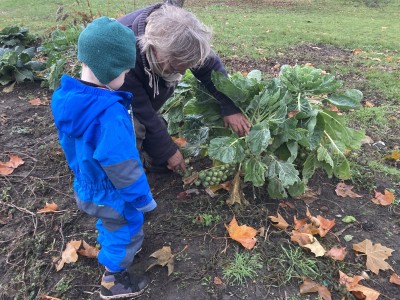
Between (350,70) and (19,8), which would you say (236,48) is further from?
(19,8)

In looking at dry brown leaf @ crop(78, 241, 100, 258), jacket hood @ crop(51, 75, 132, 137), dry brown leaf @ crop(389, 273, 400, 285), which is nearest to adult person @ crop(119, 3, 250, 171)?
jacket hood @ crop(51, 75, 132, 137)

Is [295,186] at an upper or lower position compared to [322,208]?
upper

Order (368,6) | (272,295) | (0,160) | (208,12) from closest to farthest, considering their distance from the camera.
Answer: (272,295) < (0,160) < (208,12) < (368,6)

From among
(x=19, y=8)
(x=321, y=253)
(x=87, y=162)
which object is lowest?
(x=19, y=8)

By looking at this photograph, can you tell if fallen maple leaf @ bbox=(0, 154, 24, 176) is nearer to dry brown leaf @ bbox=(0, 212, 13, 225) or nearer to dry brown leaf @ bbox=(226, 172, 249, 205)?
dry brown leaf @ bbox=(0, 212, 13, 225)

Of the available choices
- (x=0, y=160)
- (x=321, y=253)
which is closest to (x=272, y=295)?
(x=321, y=253)

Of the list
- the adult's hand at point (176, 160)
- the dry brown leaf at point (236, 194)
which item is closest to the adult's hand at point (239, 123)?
the dry brown leaf at point (236, 194)

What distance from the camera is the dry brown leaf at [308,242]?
2.43 meters

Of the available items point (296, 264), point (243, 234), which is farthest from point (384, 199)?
point (243, 234)

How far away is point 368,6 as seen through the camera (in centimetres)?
1360

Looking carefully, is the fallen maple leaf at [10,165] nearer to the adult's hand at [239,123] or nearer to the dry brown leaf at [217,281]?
the adult's hand at [239,123]

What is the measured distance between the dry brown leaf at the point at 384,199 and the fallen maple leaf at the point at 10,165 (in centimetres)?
289

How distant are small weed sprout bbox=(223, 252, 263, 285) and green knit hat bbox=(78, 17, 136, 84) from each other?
50.5 inches

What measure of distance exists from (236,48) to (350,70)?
6.46 ft
